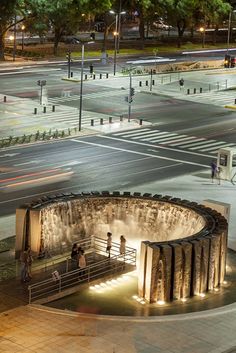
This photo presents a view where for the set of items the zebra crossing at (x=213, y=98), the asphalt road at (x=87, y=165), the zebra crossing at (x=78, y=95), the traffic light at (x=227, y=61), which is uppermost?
the traffic light at (x=227, y=61)

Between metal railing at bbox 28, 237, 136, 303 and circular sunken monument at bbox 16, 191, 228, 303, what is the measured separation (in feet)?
4.27

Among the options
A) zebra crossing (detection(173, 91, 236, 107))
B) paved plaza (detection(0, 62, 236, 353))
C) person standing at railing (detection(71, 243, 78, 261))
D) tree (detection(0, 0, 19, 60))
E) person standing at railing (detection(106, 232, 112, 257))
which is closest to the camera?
paved plaza (detection(0, 62, 236, 353))

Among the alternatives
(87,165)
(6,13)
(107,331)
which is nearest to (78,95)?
(6,13)

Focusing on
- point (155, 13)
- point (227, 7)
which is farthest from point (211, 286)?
point (227, 7)

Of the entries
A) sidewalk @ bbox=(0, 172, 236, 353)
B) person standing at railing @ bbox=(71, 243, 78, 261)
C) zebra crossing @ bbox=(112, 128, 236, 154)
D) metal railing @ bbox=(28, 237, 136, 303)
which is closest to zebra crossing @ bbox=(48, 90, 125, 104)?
zebra crossing @ bbox=(112, 128, 236, 154)

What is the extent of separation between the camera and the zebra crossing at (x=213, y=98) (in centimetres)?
10089

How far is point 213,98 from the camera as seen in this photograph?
342 feet

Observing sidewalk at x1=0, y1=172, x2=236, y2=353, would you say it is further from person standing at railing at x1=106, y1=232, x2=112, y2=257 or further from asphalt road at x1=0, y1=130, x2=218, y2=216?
asphalt road at x1=0, y1=130, x2=218, y2=216

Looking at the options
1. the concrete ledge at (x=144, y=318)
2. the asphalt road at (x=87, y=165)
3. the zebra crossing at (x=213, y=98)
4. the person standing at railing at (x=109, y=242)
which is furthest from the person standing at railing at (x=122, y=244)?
the zebra crossing at (x=213, y=98)

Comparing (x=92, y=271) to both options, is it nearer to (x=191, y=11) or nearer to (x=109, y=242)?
(x=109, y=242)

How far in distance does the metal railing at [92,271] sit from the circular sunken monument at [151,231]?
1302 millimetres

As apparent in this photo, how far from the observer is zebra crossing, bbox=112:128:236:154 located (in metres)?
71.7

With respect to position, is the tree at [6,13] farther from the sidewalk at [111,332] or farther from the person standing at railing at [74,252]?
the sidewalk at [111,332]

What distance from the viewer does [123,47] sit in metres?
169
